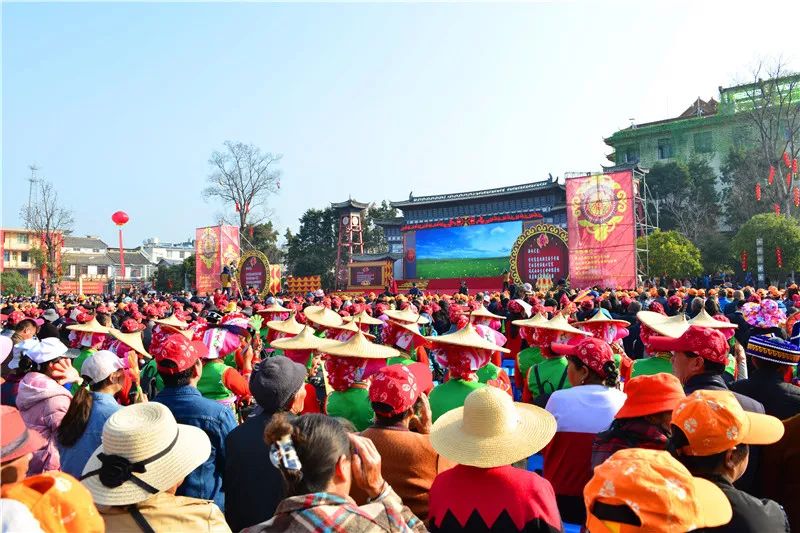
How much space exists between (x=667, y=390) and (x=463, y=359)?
5.84 ft

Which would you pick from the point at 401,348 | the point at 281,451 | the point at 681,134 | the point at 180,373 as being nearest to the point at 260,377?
the point at 180,373

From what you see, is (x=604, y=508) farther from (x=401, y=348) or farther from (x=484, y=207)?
(x=484, y=207)

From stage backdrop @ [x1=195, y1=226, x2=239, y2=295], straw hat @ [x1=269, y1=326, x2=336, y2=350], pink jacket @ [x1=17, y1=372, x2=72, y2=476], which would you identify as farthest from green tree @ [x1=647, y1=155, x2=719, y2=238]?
pink jacket @ [x1=17, y1=372, x2=72, y2=476]

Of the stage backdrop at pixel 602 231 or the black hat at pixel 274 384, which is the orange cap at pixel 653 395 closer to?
the black hat at pixel 274 384

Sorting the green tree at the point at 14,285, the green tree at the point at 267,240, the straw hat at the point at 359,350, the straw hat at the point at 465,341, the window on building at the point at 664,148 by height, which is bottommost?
the straw hat at the point at 359,350

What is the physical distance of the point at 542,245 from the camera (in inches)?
943

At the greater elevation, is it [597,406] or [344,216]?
[344,216]

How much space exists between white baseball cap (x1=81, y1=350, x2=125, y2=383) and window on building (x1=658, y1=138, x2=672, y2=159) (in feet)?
170

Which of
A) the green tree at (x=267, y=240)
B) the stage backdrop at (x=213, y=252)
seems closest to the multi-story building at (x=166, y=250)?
the green tree at (x=267, y=240)

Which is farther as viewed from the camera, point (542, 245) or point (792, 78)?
point (792, 78)

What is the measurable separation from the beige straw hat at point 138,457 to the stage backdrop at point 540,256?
2161 cm

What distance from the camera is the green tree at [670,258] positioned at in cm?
2669

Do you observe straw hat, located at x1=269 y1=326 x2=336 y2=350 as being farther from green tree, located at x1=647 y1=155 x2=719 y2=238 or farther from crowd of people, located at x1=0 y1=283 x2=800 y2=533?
green tree, located at x1=647 y1=155 x2=719 y2=238

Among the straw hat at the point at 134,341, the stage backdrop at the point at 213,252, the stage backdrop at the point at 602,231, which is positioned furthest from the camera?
the stage backdrop at the point at 213,252
